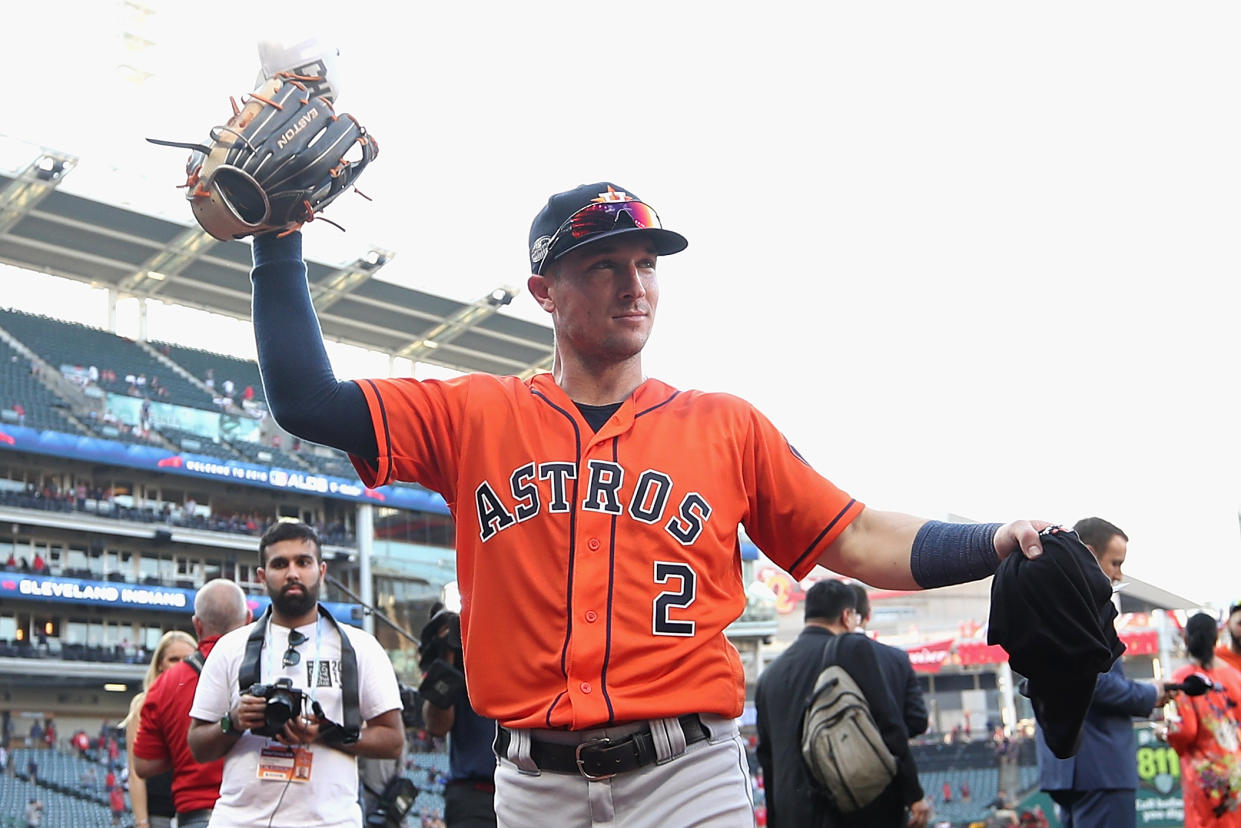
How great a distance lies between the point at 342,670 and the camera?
475 cm

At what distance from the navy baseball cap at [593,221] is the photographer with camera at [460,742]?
3.00 m

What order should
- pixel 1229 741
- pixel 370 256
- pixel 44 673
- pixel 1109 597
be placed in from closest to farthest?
1. pixel 1109 597
2. pixel 1229 741
3. pixel 44 673
4. pixel 370 256

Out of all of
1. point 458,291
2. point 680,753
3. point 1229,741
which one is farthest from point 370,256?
point 680,753

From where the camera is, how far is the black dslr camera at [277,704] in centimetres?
434

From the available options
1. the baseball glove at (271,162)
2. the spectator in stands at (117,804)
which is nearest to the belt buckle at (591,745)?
the baseball glove at (271,162)

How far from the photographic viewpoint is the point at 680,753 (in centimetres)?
252

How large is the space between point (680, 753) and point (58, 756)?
3346cm

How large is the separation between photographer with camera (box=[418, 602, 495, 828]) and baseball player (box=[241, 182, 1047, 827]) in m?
2.78

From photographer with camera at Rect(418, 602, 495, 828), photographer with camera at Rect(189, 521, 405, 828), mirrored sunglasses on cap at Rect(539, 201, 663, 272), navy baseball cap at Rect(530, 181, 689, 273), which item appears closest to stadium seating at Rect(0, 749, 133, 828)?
photographer with camera at Rect(418, 602, 495, 828)

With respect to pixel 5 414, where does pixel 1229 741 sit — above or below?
below

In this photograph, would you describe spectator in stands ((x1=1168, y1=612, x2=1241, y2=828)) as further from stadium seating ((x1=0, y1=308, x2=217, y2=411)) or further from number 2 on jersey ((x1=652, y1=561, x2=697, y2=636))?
stadium seating ((x1=0, y1=308, x2=217, y2=411))

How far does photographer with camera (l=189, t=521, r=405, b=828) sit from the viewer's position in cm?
443

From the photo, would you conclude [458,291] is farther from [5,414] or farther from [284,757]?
[284,757]

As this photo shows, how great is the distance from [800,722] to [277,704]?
8.31ft
